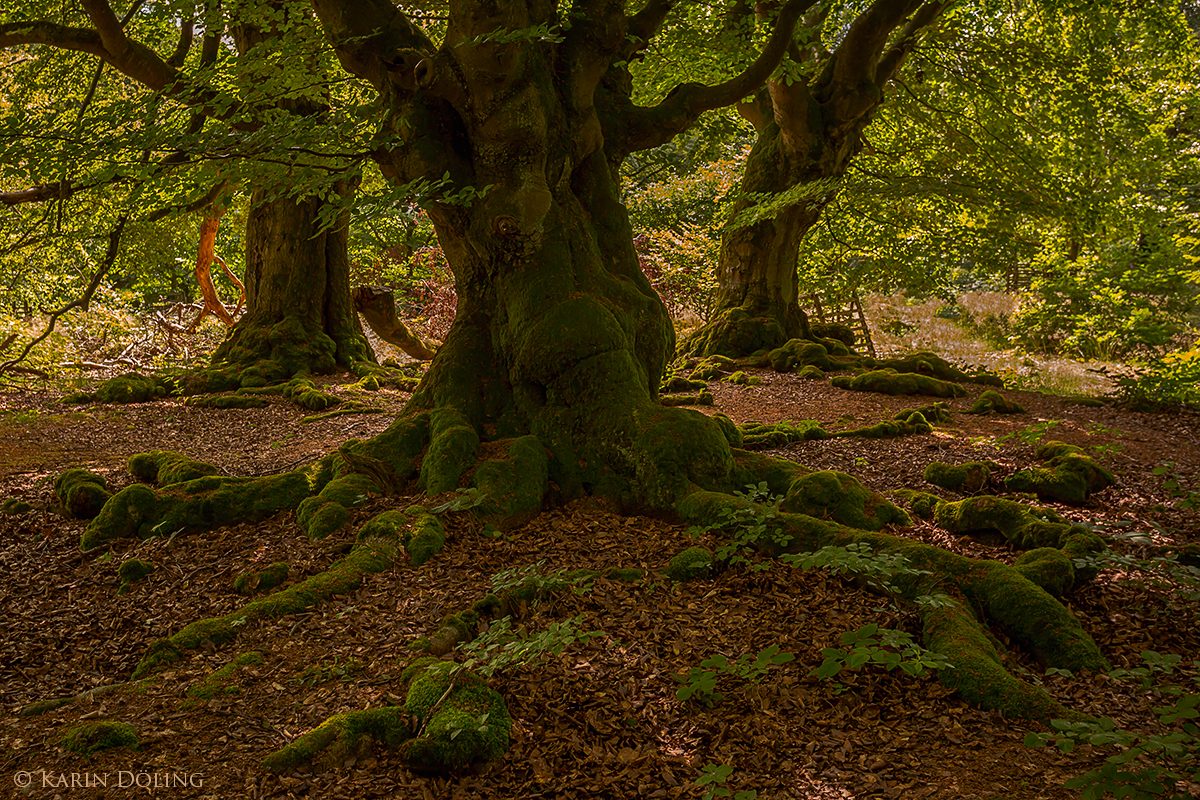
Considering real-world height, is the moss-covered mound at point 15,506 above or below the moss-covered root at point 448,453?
below

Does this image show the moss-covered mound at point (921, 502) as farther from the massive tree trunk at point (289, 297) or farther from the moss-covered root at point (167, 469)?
the massive tree trunk at point (289, 297)

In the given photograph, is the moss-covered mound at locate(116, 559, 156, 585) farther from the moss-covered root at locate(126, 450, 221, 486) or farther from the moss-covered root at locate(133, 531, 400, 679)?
the moss-covered root at locate(126, 450, 221, 486)

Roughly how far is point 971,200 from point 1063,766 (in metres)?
10.4

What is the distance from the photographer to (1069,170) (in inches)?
508

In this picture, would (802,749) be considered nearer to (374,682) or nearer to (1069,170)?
(374,682)

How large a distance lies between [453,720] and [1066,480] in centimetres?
505

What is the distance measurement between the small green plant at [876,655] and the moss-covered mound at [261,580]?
115 inches

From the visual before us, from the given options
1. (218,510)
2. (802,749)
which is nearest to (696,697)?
(802,749)

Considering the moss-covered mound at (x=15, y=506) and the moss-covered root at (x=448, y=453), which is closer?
the moss-covered root at (x=448, y=453)

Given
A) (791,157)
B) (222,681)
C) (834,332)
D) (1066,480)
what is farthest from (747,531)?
(834,332)

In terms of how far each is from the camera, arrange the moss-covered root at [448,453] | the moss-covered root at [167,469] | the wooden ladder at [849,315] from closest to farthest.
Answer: the moss-covered root at [448,453] → the moss-covered root at [167,469] → the wooden ladder at [849,315]

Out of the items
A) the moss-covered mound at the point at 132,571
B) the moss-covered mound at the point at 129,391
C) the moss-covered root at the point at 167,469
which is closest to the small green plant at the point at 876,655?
the moss-covered mound at the point at 132,571

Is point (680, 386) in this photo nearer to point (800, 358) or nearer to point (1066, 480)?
point (800, 358)

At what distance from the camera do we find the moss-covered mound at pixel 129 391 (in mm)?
10891
